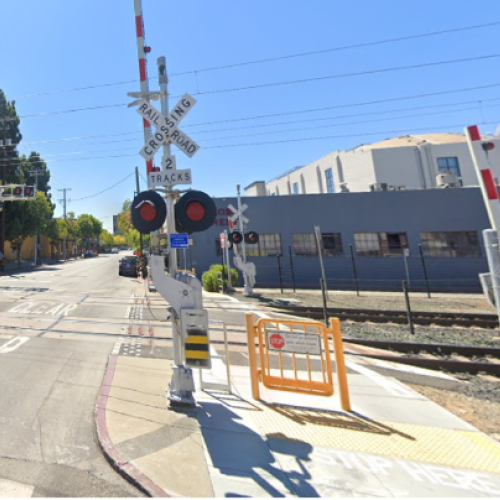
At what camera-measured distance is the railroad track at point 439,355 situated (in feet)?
19.3

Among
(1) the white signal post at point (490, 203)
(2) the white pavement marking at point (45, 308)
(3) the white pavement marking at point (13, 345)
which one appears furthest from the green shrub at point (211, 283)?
(1) the white signal post at point (490, 203)

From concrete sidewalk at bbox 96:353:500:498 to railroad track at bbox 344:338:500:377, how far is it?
1.83 metres

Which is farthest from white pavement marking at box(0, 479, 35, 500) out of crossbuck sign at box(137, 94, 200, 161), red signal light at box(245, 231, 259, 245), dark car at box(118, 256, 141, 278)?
dark car at box(118, 256, 141, 278)

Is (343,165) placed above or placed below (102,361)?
above

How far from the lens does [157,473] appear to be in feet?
8.94

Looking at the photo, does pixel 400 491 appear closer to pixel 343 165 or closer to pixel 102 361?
pixel 102 361

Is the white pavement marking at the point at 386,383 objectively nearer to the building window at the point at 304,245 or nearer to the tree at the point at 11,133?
the building window at the point at 304,245

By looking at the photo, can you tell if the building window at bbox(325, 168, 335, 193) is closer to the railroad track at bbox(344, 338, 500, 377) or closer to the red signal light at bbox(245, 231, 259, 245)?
the red signal light at bbox(245, 231, 259, 245)

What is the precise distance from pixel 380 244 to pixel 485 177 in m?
19.4

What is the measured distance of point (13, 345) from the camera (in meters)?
6.81

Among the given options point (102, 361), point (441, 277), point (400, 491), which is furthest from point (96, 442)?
point (441, 277)

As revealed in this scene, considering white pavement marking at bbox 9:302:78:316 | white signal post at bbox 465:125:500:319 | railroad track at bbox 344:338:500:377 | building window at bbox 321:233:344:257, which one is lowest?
railroad track at bbox 344:338:500:377

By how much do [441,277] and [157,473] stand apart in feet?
76.7

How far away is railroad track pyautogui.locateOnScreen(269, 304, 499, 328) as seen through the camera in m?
9.58
